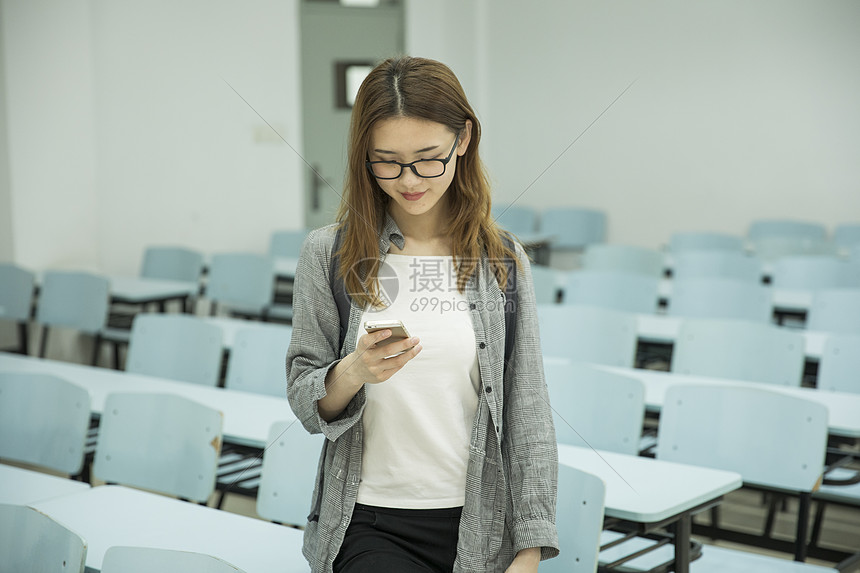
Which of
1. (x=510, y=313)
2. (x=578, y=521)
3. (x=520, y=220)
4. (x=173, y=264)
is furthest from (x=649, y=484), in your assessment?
(x=520, y=220)

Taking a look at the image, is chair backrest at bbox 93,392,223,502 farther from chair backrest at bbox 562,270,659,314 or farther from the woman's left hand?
chair backrest at bbox 562,270,659,314

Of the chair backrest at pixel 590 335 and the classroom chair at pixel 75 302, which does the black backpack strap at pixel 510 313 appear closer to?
the chair backrest at pixel 590 335

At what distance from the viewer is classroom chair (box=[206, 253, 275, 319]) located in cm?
503

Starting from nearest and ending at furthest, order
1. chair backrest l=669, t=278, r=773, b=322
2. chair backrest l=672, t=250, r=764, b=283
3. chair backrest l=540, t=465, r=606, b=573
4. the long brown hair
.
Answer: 1. the long brown hair
2. chair backrest l=540, t=465, r=606, b=573
3. chair backrest l=669, t=278, r=773, b=322
4. chair backrest l=672, t=250, r=764, b=283

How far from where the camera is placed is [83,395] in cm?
252

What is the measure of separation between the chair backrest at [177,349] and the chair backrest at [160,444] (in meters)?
0.83

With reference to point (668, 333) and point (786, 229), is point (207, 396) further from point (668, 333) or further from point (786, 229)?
point (786, 229)

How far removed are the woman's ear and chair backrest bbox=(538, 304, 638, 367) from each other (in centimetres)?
190

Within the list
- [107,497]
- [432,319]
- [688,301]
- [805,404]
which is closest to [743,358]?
[805,404]

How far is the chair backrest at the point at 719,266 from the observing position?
4.96 metres

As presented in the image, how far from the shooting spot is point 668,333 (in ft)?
12.0

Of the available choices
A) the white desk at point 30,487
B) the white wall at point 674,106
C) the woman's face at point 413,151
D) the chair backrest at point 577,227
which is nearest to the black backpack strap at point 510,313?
the woman's face at point 413,151

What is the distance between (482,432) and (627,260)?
4103mm

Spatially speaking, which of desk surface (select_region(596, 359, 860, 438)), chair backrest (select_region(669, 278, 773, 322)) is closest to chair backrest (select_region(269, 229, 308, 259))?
chair backrest (select_region(669, 278, 773, 322))
